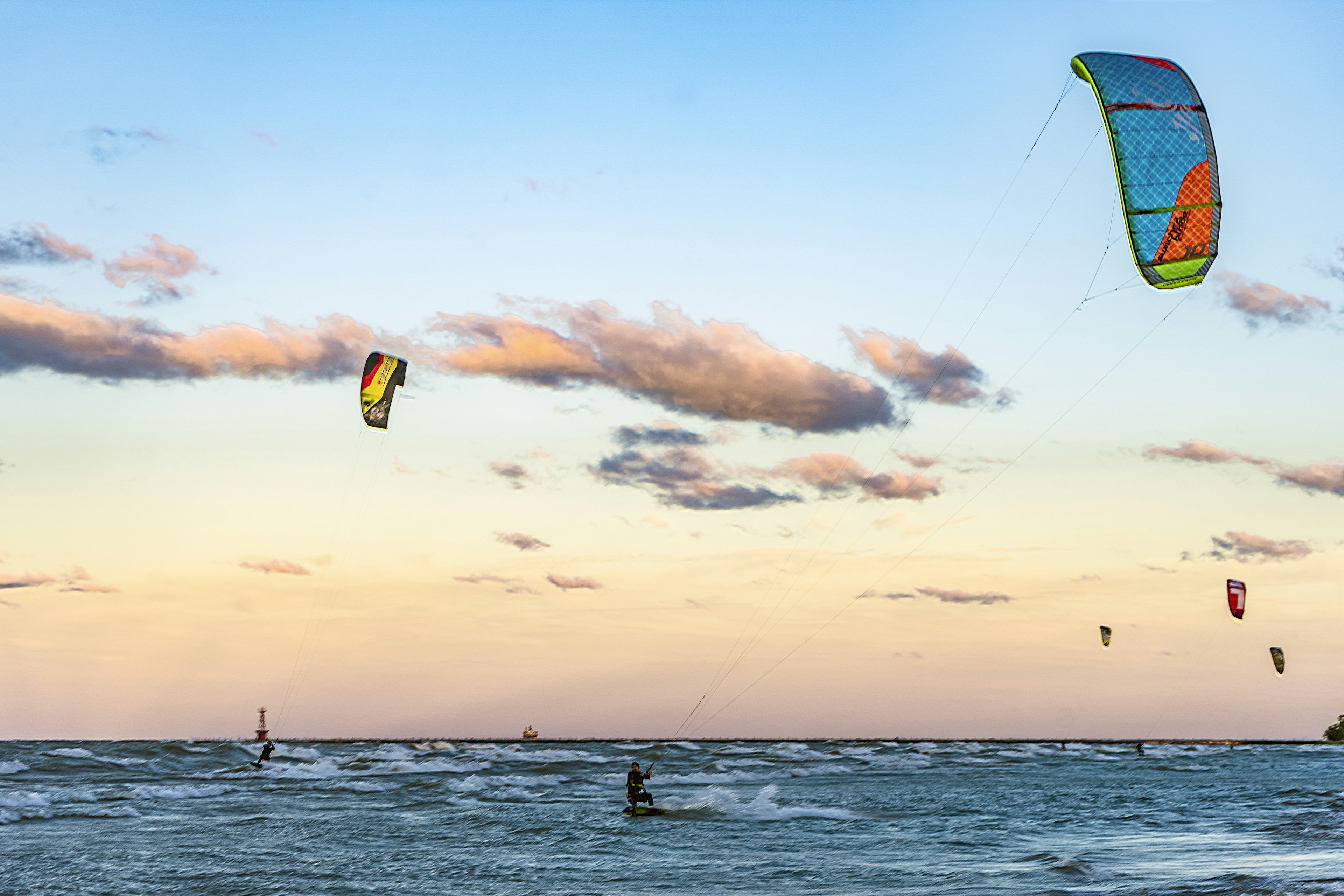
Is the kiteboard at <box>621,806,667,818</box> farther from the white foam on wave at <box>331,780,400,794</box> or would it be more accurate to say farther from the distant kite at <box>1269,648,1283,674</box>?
the distant kite at <box>1269,648,1283,674</box>

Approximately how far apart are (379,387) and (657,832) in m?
12.6

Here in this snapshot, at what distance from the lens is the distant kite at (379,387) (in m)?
26.5

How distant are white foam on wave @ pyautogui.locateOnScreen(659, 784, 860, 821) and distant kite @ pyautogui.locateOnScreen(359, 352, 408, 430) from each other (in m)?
12.3

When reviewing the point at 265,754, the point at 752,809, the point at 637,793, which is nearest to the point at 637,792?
the point at 637,793

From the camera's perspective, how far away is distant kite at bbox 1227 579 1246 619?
1630 inches

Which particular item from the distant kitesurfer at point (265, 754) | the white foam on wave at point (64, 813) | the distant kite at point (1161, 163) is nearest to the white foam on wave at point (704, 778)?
the distant kitesurfer at point (265, 754)

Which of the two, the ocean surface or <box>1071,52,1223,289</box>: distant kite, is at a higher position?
<box>1071,52,1223,289</box>: distant kite

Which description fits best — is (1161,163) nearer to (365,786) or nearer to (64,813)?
(64,813)

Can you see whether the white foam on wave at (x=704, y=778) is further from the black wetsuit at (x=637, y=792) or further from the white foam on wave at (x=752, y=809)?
the black wetsuit at (x=637, y=792)

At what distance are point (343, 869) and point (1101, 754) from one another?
71.4m

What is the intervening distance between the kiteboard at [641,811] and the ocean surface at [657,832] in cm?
32

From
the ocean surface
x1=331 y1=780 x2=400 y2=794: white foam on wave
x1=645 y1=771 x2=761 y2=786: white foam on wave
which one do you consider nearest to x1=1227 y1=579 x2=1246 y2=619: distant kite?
the ocean surface

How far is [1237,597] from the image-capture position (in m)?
42.6

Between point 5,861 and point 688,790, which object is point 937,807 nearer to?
point 688,790
